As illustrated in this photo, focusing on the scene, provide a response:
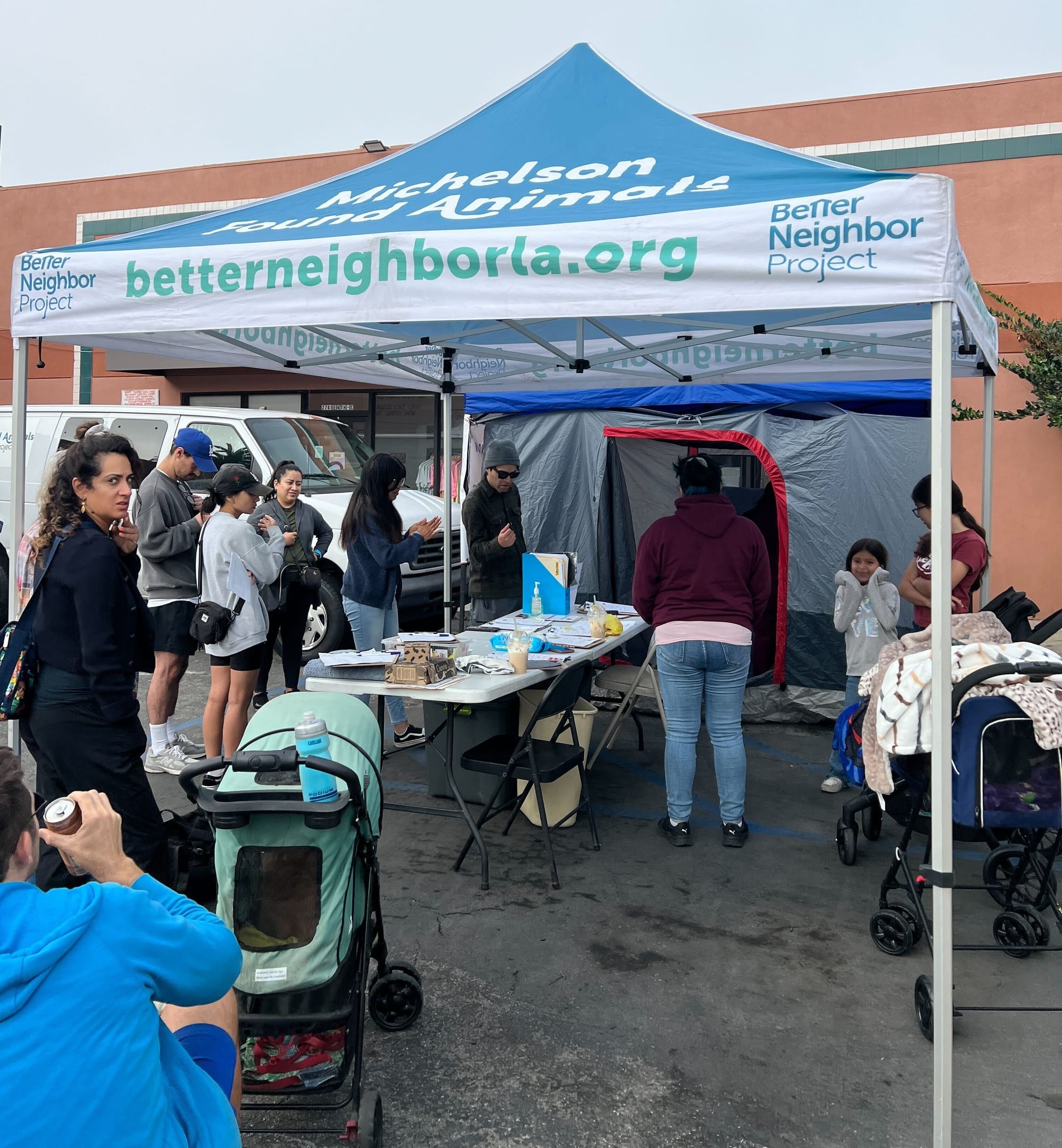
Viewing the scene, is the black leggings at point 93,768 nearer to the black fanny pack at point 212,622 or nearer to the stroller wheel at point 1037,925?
the black fanny pack at point 212,622

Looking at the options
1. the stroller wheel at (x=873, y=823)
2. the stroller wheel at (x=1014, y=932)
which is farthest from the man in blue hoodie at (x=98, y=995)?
the stroller wheel at (x=873, y=823)

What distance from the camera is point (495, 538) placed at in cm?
638

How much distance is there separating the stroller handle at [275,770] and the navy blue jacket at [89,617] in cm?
64

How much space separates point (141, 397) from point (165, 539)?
488 inches

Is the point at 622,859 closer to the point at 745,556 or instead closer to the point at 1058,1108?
the point at 745,556

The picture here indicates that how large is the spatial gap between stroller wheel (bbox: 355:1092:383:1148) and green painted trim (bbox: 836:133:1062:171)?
11.6m

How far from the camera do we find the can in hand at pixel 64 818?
176cm

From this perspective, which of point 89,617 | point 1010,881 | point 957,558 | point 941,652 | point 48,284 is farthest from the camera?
point 957,558

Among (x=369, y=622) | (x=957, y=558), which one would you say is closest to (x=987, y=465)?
(x=957, y=558)

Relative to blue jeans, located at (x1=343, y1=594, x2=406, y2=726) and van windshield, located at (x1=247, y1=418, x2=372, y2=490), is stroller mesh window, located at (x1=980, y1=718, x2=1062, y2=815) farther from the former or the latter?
van windshield, located at (x1=247, y1=418, x2=372, y2=490)

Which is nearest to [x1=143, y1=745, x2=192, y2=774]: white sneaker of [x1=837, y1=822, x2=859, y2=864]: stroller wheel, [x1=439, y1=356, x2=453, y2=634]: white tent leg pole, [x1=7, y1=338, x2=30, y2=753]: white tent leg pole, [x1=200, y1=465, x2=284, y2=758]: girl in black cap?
[x1=200, y1=465, x2=284, y2=758]: girl in black cap

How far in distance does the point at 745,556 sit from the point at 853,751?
1.04m

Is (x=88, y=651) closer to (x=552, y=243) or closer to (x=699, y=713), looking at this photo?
(x=552, y=243)

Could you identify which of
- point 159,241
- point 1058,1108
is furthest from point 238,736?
point 1058,1108
